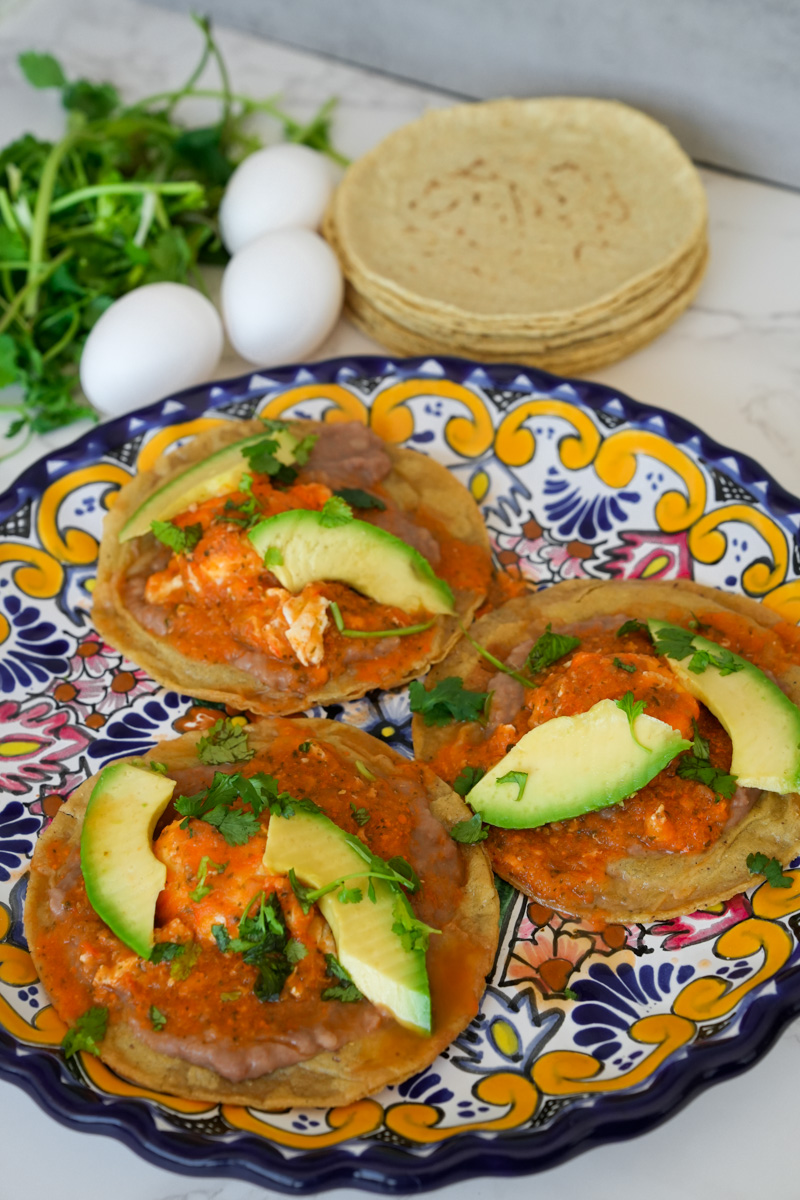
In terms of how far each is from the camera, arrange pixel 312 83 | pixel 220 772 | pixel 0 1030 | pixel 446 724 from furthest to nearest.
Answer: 1. pixel 312 83
2. pixel 446 724
3. pixel 220 772
4. pixel 0 1030

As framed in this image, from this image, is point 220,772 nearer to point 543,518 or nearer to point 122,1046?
point 122,1046

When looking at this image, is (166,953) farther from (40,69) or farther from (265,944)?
(40,69)

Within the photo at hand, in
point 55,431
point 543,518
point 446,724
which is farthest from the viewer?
point 55,431

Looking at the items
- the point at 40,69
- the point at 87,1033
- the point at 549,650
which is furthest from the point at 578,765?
the point at 40,69

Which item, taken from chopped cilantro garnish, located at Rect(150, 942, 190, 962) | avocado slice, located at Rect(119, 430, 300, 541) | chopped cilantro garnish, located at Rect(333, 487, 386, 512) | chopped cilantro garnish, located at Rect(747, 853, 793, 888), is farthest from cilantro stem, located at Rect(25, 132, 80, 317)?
chopped cilantro garnish, located at Rect(747, 853, 793, 888)

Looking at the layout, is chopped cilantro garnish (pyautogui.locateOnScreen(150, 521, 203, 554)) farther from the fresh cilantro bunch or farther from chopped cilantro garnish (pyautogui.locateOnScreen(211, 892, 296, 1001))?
chopped cilantro garnish (pyautogui.locateOnScreen(211, 892, 296, 1001))

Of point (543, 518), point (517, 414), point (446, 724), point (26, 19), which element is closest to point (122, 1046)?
point (446, 724)

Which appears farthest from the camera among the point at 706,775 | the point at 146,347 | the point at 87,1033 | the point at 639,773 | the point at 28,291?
the point at 28,291
